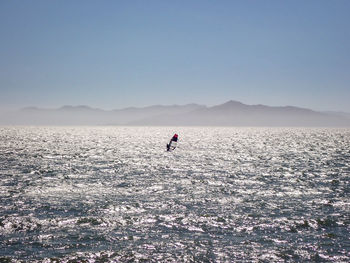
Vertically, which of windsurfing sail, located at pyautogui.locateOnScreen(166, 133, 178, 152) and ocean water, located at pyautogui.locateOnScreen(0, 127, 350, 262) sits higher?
windsurfing sail, located at pyautogui.locateOnScreen(166, 133, 178, 152)

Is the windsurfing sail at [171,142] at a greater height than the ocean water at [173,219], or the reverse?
the windsurfing sail at [171,142]

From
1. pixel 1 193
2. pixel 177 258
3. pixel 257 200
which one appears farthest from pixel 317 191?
pixel 1 193

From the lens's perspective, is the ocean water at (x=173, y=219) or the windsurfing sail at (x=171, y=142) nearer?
the ocean water at (x=173, y=219)

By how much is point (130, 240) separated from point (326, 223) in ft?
48.1

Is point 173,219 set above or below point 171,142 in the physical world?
below

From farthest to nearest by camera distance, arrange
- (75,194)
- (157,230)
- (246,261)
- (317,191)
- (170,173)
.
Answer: (170,173) < (317,191) < (75,194) < (157,230) < (246,261)

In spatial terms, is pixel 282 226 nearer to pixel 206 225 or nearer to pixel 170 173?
pixel 206 225

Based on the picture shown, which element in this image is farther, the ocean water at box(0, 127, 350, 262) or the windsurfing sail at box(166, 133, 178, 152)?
the windsurfing sail at box(166, 133, 178, 152)

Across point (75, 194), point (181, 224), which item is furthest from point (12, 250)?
point (75, 194)

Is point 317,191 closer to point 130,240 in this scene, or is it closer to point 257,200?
point 257,200

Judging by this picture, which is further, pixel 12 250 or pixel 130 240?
pixel 130 240

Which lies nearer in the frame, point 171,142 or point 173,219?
point 173,219

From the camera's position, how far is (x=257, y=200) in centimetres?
3259

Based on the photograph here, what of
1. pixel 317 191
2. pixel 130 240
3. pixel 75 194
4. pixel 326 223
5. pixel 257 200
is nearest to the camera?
pixel 130 240
